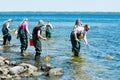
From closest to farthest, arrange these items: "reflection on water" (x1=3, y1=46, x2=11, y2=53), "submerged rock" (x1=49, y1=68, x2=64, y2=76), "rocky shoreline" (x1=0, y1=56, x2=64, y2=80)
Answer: "rocky shoreline" (x1=0, y1=56, x2=64, y2=80) < "submerged rock" (x1=49, y1=68, x2=64, y2=76) < "reflection on water" (x1=3, y1=46, x2=11, y2=53)

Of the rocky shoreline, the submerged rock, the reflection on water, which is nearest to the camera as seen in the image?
the rocky shoreline

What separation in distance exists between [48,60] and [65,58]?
5.70 feet

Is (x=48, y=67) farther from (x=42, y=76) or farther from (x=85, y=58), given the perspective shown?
(x=85, y=58)

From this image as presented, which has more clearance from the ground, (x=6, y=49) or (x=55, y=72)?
(x=55, y=72)

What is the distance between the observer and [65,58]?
2702 centimetres

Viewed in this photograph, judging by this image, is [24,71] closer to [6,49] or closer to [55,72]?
[55,72]

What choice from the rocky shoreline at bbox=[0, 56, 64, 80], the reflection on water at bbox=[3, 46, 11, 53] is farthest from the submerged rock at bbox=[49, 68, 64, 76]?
the reflection on water at bbox=[3, 46, 11, 53]

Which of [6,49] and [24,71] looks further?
[6,49]

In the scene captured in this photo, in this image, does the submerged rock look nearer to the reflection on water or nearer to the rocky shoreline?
the rocky shoreline

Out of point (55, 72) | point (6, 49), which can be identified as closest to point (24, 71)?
point (55, 72)

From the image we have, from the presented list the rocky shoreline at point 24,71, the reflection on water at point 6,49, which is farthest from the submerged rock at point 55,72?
the reflection on water at point 6,49

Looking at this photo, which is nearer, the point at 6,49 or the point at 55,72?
the point at 55,72

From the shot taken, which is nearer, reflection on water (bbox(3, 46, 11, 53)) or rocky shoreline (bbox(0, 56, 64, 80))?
rocky shoreline (bbox(0, 56, 64, 80))

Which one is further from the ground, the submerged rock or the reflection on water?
the submerged rock
